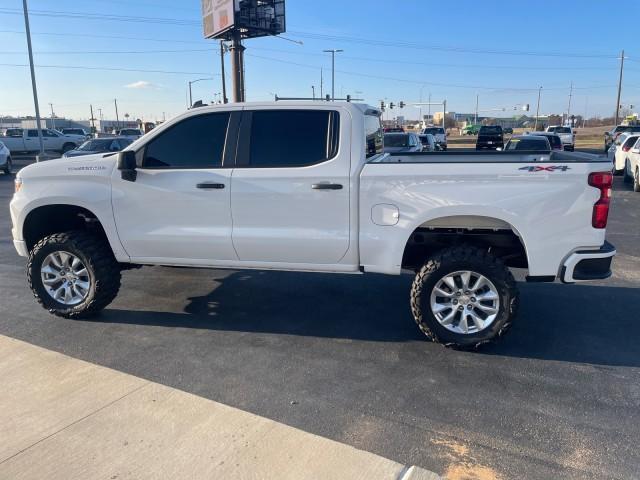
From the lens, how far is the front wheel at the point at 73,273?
4934 mm

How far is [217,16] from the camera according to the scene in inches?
1614

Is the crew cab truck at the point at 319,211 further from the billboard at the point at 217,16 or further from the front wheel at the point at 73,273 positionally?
the billboard at the point at 217,16

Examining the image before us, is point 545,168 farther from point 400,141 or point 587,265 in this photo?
point 400,141

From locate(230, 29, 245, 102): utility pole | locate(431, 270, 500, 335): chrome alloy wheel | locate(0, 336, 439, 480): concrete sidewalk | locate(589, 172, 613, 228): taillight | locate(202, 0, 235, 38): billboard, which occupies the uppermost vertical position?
locate(202, 0, 235, 38): billboard

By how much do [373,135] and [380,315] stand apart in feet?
5.80

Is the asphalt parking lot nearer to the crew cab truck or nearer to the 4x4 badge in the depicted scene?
the crew cab truck

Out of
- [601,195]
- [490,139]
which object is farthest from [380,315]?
[490,139]

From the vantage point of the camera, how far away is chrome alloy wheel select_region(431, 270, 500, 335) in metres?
4.25

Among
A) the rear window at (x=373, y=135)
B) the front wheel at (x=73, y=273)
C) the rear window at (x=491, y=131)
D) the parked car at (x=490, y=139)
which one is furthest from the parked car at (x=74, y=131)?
the rear window at (x=373, y=135)

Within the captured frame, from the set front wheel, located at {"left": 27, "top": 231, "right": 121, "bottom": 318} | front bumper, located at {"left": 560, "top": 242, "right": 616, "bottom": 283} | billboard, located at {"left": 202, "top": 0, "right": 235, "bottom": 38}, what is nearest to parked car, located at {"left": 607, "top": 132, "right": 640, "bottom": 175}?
front bumper, located at {"left": 560, "top": 242, "right": 616, "bottom": 283}

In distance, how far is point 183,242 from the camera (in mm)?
4758

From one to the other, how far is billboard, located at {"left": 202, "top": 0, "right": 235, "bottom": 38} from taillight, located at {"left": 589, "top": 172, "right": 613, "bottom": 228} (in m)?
39.6

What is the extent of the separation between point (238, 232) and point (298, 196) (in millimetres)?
654

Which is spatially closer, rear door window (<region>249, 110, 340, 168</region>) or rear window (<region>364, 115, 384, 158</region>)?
rear door window (<region>249, 110, 340, 168</region>)
